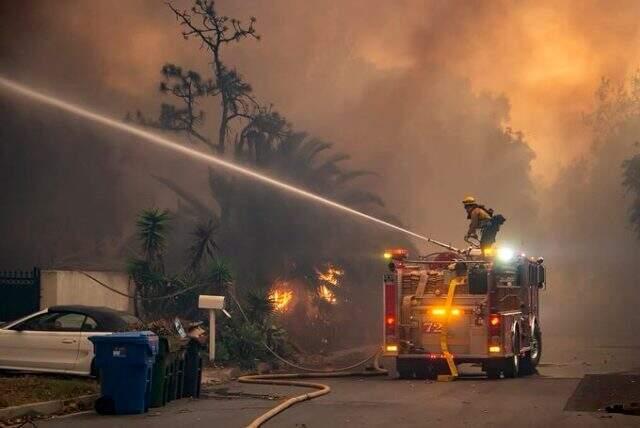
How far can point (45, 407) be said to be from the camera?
13.1 meters

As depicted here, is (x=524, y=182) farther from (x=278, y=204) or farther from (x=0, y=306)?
(x=0, y=306)

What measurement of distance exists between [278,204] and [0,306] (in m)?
16.5

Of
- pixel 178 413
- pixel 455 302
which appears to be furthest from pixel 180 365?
pixel 455 302

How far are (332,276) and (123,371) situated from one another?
20531mm

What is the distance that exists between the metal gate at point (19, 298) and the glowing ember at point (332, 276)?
13.4 metres

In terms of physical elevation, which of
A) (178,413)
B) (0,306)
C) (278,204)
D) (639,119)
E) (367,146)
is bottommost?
(178,413)

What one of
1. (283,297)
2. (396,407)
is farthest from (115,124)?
(396,407)

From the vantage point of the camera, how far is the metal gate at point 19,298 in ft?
69.2

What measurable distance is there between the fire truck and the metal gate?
7.40m

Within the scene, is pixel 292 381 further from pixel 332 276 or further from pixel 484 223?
pixel 332 276

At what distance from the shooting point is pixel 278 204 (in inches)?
1441

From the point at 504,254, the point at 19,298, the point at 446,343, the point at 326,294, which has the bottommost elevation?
the point at 446,343

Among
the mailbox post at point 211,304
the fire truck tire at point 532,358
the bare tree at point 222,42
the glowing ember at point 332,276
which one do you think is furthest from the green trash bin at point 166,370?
the bare tree at point 222,42

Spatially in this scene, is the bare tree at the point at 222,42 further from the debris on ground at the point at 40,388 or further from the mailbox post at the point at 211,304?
the debris on ground at the point at 40,388
